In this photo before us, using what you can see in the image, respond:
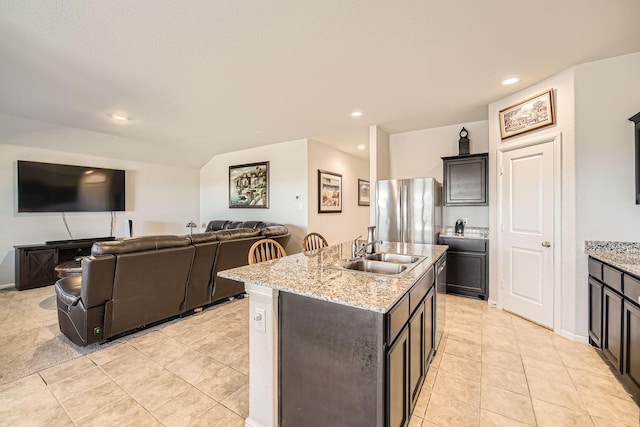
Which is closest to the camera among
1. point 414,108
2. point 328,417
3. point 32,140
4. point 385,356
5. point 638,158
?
point 385,356

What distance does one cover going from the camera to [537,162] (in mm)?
2934

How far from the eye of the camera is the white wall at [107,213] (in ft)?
14.0

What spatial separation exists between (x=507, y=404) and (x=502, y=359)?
60cm

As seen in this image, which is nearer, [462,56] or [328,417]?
[328,417]

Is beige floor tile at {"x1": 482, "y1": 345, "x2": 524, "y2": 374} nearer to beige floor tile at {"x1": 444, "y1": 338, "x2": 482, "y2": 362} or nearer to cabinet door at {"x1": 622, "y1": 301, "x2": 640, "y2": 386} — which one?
beige floor tile at {"x1": 444, "y1": 338, "x2": 482, "y2": 362}

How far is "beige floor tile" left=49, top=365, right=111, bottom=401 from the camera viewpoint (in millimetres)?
1854

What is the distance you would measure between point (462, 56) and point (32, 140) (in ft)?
20.5

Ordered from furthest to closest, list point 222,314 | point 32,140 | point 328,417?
point 32,140, point 222,314, point 328,417

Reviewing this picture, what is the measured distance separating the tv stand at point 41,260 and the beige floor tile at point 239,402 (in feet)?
14.4

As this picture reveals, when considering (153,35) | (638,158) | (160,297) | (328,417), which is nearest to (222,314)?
(160,297)

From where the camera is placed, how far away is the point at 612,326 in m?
2.06

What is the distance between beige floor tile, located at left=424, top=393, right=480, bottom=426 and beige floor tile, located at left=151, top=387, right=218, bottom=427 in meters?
1.41

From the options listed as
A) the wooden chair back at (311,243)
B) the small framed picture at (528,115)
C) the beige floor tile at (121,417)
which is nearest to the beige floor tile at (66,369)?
the beige floor tile at (121,417)

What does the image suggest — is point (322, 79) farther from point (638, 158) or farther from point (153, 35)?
point (638, 158)
